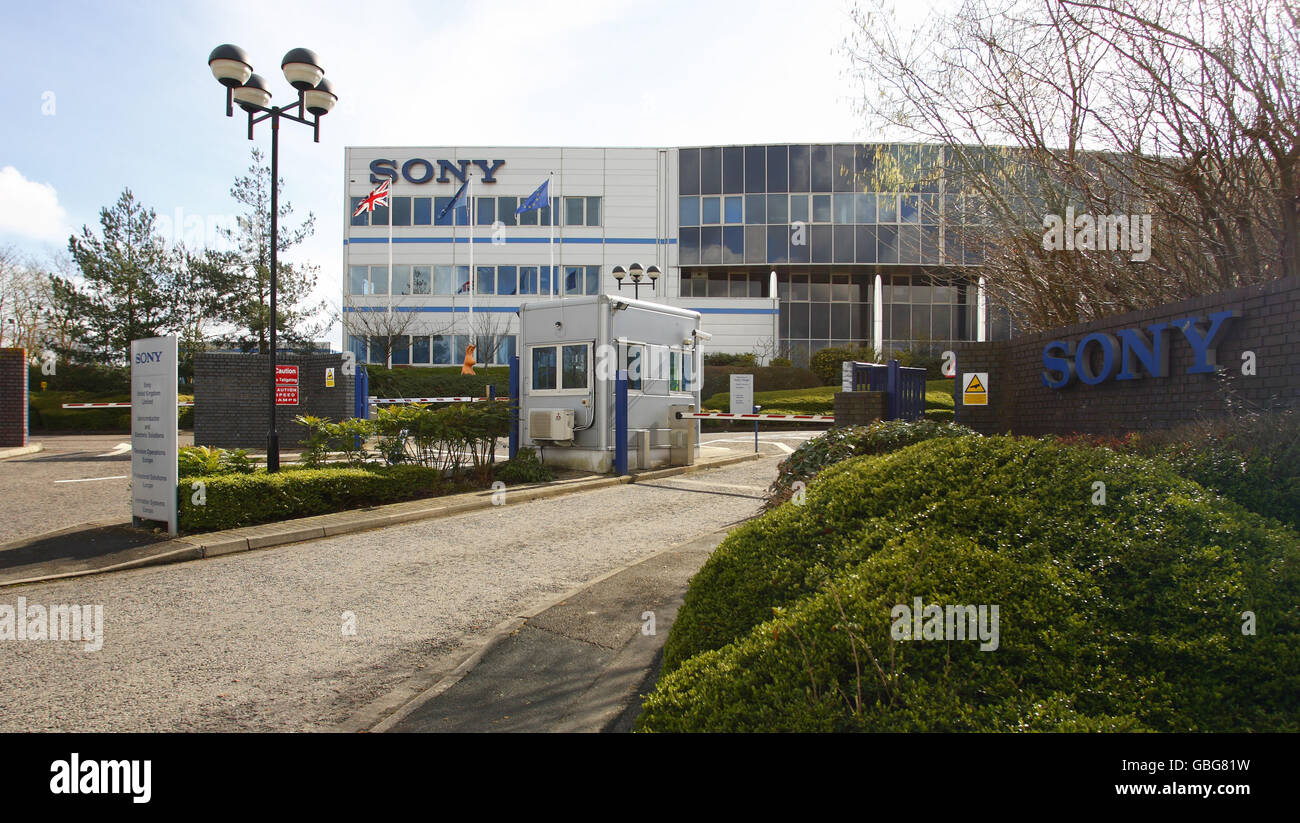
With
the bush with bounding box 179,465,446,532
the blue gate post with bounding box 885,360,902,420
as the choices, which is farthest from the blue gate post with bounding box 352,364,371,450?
the blue gate post with bounding box 885,360,902,420

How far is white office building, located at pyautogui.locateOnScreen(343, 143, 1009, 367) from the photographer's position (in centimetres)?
3938

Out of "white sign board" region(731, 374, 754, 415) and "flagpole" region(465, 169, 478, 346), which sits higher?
"flagpole" region(465, 169, 478, 346)

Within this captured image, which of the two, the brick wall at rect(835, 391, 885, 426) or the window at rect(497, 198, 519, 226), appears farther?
the window at rect(497, 198, 519, 226)

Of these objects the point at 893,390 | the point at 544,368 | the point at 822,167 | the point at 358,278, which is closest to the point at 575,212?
the point at 358,278

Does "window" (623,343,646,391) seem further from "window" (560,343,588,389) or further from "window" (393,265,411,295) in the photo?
"window" (393,265,411,295)

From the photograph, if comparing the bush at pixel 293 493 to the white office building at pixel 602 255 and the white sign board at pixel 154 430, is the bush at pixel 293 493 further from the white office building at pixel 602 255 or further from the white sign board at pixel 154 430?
the white office building at pixel 602 255

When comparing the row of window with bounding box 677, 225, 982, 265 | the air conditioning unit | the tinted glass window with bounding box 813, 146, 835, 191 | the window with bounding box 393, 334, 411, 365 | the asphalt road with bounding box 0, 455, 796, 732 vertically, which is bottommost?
the asphalt road with bounding box 0, 455, 796, 732

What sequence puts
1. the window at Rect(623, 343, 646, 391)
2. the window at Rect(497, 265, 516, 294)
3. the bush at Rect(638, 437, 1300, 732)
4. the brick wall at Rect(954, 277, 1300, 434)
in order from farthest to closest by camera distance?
1. the window at Rect(497, 265, 516, 294)
2. the window at Rect(623, 343, 646, 391)
3. the brick wall at Rect(954, 277, 1300, 434)
4. the bush at Rect(638, 437, 1300, 732)

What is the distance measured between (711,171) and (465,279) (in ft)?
45.6

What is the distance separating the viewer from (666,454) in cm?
1653

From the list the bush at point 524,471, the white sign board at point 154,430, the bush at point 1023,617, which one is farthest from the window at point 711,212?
the bush at point 1023,617

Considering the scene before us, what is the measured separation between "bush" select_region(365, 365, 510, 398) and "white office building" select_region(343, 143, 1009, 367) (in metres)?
3.30
